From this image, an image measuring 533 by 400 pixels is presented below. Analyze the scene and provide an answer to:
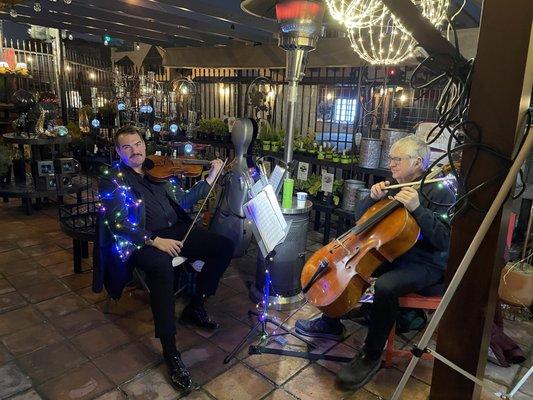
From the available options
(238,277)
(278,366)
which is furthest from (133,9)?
(278,366)

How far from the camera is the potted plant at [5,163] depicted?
5.49 meters

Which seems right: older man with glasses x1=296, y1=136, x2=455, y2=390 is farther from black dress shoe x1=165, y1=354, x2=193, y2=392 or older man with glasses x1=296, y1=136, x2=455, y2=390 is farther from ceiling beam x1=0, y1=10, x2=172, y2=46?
ceiling beam x1=0, y1=10, x2=172, y2=46

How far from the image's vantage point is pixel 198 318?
2973 mm

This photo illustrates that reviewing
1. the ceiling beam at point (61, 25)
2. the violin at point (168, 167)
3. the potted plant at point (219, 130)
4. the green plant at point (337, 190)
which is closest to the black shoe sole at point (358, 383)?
the violin at point (168, 167)

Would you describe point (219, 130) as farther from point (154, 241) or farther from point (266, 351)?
point (266, 351)

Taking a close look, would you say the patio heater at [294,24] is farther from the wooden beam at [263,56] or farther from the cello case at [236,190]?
the wooden beam at [263,56]

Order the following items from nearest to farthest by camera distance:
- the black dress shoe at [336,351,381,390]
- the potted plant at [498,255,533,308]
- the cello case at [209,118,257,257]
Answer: the black dress shoe at [336,351,381,390], the potted plant at [498,255,533,308], the cello case at [209,118,257,257]

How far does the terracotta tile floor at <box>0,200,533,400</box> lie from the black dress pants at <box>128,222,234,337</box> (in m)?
0.33

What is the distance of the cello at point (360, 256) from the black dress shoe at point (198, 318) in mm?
893

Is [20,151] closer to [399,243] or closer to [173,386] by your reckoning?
[173,386]

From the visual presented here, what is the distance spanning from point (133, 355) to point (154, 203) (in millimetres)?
1096

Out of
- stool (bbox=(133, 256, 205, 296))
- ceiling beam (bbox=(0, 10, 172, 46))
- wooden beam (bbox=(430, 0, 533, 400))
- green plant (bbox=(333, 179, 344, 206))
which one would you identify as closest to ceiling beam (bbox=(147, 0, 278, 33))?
green plant (bbox=(333, 179, 344, 206))

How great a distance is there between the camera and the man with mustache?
2.45m

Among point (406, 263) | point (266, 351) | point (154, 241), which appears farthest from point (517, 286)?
point (154, 241)
